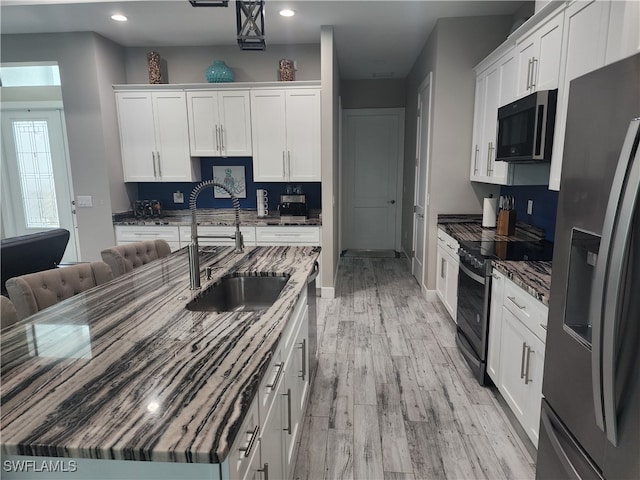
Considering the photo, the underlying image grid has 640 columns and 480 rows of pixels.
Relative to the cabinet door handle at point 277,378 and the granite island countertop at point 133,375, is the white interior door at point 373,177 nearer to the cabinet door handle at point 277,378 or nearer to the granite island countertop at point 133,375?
the granite island countertop at point 133,375

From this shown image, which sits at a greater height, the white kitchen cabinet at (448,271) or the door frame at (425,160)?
the door frame at (425,160)

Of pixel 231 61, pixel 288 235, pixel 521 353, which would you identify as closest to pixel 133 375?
pixel 521 353

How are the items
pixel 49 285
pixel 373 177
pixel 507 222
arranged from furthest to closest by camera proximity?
pixel 373 177
pixel 507 222
pixel 49 285

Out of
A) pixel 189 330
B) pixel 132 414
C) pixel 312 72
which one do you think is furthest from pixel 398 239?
pixel 132 414

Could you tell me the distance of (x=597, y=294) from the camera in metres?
1.03

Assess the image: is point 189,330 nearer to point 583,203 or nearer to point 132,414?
point 132,414

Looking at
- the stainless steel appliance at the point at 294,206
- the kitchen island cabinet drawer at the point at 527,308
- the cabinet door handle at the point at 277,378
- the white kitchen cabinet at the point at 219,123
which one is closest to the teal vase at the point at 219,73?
the white kitchen cabinet at the point at 219,123

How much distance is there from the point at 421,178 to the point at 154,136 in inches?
133

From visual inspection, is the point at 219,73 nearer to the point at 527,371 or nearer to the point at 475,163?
the point at 475,163

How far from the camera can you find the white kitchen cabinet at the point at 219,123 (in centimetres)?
435

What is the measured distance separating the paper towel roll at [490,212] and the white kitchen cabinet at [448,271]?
41cm

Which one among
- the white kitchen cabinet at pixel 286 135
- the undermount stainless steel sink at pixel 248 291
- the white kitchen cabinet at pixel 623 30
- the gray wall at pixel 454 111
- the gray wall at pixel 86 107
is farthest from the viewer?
the white kitchen cabinet at pixel 286 135

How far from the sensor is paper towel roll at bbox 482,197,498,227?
3574 mm

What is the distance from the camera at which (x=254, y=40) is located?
6.34ft
